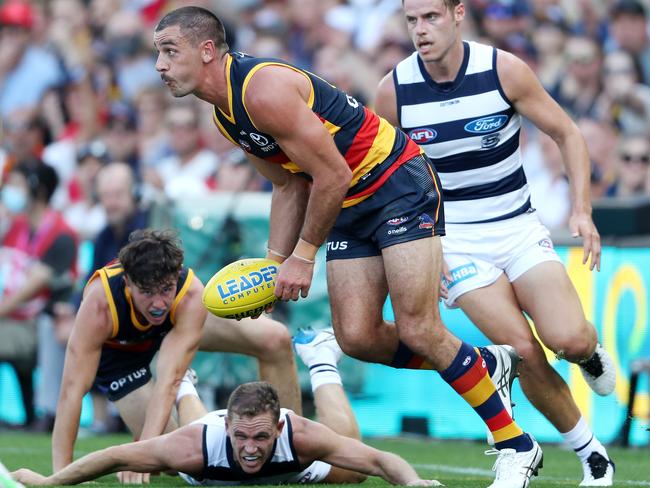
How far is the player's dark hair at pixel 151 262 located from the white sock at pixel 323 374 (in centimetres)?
110

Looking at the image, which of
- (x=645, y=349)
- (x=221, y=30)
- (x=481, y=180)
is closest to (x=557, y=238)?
(x=645, y=349)

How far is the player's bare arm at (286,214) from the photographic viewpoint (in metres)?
6.64

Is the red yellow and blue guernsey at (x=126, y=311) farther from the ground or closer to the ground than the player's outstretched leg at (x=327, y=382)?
farther from the ground

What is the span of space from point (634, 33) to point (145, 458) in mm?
7155

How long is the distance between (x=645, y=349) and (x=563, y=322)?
10.2 ft

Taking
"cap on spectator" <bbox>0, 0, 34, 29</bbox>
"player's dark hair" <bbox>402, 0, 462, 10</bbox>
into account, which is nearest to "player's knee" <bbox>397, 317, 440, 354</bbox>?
"player's dark hair" <bbox>402, 0, 462, 10</bbox>

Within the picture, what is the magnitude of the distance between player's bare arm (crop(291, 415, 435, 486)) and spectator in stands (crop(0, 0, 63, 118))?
9.77 metres

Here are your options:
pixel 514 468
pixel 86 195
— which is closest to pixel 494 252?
pixel 514 468

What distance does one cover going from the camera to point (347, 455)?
6.37m

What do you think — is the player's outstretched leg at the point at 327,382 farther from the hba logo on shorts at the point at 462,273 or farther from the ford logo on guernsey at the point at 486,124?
the ford logo on guernsey at the point at 486,124

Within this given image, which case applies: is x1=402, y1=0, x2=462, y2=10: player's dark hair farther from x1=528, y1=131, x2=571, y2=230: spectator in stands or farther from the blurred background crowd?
x1=528, y1=131, x2=571, y2=230: spectator in stands

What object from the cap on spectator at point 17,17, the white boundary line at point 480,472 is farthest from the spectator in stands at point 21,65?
the white boundary line at point 480,472

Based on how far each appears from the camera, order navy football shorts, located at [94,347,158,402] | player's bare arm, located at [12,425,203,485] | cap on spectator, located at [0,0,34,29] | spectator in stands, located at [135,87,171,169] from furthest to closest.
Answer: cap on spectator, located at [0,0,34,29], spectator in stands, located at [135,87,171,169], navy football shorts, located at [94,347,158,402], player's bare arm, located at [12,425,203,485]

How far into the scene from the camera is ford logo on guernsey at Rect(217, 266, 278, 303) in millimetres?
6246
